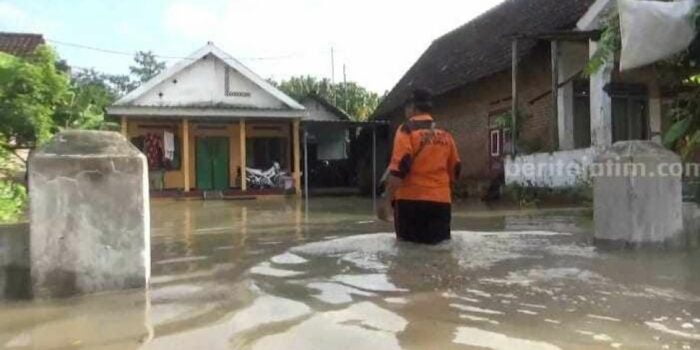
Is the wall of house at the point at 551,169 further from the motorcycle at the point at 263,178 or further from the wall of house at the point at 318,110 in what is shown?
the wall of house at the point at 318,110

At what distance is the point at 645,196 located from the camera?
6082 millimetres

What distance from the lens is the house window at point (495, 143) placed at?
19.3m

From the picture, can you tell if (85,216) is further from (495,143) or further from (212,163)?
(212,163)

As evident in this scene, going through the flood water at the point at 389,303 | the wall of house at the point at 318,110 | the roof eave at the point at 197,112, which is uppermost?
the wall of house at the point at 318,110

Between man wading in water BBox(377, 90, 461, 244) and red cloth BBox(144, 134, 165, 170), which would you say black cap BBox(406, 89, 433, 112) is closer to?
man wading in water BBox(377, 90, 461, 244)

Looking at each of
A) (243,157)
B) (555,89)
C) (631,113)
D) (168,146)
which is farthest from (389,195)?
(168,146)

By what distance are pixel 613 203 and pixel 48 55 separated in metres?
11.6

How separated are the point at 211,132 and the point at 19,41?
8479mm

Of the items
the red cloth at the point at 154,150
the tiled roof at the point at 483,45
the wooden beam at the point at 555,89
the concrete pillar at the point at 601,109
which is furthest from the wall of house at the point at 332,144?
the concrete pillar at the point at 601,109

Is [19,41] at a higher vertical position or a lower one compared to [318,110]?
higher

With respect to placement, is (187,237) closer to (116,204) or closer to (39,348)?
(116,204)

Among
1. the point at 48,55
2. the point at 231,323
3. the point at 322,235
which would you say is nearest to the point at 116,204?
the point at 231,323

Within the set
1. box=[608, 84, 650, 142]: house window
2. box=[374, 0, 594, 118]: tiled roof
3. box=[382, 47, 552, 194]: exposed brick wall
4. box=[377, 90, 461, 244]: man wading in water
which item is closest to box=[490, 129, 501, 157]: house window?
box=[382, 47, 552, 194]: exposed brick wall

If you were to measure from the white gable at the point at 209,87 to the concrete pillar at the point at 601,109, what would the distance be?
35.6 feet
